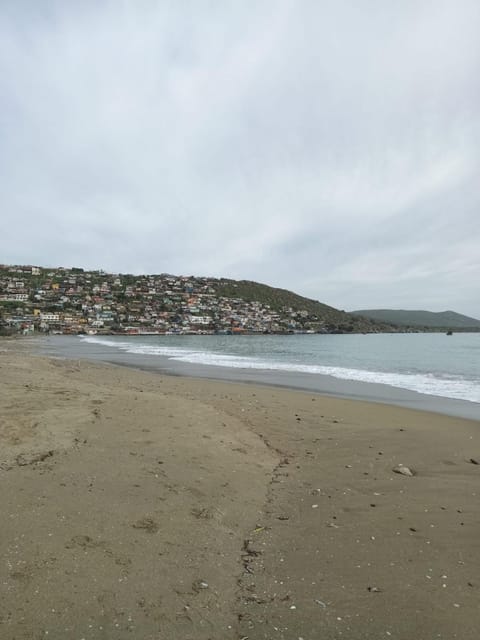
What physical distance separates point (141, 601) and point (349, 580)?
1.71 m

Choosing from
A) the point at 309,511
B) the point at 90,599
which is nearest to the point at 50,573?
the point at 90,599

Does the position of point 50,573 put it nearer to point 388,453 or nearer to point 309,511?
point 309,511

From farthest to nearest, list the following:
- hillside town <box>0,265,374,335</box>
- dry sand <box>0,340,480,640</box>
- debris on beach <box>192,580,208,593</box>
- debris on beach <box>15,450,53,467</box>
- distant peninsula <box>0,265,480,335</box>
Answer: distant peninsula <box>0,265,480,335</box> < hillside town <box>0,265,374,335</box> < debris on beach <box>15,450,53,467</box> < debris on beach <box>192,580,208,593</box> < dry sand <box>0,340,480,640</box>

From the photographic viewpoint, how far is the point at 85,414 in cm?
867

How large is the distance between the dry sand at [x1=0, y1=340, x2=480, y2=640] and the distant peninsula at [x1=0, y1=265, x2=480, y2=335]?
9440 centimetres

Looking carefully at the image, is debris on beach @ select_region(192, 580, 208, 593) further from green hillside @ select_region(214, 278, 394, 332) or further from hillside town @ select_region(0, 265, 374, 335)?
green hillside @ select_region(214, 278, 394, 332)

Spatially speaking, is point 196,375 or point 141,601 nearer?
point 141,601

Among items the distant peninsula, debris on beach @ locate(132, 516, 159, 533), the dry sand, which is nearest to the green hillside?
the distant peninsula

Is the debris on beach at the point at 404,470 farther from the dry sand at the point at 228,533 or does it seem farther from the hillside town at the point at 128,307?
the hillside town at the point at 128,307

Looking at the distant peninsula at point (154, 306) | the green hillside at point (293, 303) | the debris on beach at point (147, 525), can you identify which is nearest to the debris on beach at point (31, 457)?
the debris on beach at point (147, 525)

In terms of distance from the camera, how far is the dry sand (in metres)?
3.01

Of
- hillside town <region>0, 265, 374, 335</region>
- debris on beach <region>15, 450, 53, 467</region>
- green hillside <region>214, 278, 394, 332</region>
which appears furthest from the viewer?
green hillside <region>214, 278, 394, 332</region>

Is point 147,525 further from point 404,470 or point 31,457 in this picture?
point 404,470

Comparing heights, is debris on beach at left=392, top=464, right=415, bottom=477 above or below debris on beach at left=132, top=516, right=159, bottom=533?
below
